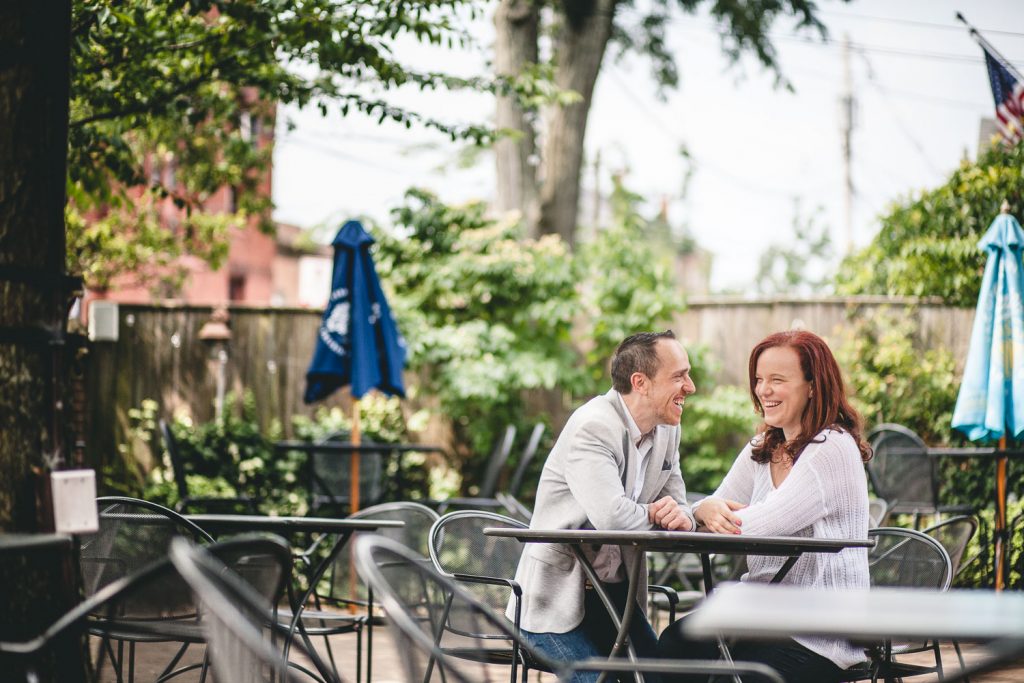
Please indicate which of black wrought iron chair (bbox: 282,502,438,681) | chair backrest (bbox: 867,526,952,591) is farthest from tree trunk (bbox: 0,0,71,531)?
chair backrest (bbox: 867,526,952,591)

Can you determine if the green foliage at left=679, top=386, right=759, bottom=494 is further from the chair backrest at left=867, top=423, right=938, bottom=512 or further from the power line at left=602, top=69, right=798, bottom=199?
the power line at left=602, top=69, right=798, bottom=199

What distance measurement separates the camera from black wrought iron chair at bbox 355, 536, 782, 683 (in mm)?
1861

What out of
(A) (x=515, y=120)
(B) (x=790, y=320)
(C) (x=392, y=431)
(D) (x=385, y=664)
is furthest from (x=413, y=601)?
(A) (x=515, y=120)

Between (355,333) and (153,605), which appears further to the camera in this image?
(355,333)

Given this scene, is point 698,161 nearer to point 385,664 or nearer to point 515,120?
point 515,120

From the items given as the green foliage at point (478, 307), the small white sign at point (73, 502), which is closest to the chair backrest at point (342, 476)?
the green foliage at point (478, 307)

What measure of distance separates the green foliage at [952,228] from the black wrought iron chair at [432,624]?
618 centimetres

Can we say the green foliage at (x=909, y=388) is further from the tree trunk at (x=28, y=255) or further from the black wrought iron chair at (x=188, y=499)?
the tree trunk at (x=28, y=255)

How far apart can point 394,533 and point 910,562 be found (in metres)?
1.82

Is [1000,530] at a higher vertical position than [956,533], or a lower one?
lower

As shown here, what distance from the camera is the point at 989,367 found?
5.93 m

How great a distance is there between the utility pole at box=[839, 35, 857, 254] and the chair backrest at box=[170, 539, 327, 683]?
22376 mm

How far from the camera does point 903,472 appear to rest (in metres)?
7.20

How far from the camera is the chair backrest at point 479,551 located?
368 centimetres
